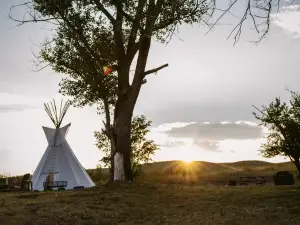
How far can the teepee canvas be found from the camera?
27203 millimetres

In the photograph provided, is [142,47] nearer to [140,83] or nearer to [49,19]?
[140,83]

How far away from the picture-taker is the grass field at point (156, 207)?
10.7m

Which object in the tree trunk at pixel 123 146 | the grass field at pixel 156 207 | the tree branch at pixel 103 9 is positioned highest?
the tree branch at pixel 103 9

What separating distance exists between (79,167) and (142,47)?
1238 cm

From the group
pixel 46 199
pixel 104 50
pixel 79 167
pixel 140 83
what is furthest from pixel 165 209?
pixel 79 167

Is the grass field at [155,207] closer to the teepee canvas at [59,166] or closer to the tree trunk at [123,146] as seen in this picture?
the tree trunk at [123,146]

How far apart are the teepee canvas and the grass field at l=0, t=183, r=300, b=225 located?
12130mm

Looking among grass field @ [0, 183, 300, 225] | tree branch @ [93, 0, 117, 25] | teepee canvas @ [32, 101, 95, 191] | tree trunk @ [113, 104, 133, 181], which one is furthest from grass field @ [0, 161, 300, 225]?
teepee canvas @ [32, 101, 95, 191]

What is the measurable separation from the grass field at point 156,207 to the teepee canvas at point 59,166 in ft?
39.8

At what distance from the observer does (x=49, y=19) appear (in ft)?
63.1

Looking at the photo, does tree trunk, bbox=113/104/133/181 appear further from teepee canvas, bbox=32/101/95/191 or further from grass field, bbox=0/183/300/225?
teepee canvas, bbox=32/101/95/191

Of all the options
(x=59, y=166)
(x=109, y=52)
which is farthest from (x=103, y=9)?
(x=59, y=166)

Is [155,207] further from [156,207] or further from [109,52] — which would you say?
[109,52]

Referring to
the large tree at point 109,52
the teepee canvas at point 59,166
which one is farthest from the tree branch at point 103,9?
the teepee canvas at point 59,166
